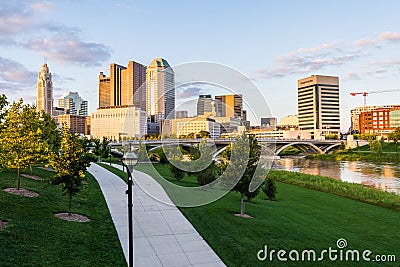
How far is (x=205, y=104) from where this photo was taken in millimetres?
14008

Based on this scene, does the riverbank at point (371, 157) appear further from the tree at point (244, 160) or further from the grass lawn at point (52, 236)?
the grass lawn at point (52, 236)

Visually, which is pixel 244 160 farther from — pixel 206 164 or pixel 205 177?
pixel 206 164

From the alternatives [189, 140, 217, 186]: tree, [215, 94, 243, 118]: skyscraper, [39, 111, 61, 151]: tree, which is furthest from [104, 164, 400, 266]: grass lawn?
[39, 111, 61, 151]: tree

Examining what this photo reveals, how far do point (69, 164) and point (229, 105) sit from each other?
631 cm

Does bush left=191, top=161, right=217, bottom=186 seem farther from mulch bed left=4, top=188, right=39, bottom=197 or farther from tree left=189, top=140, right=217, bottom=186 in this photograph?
mulch bed left=4, top=188, right=39, bottom=197

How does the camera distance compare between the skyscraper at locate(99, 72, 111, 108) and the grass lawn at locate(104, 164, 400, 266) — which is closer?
the grass lawn at locate(104, 164, 400, 266)

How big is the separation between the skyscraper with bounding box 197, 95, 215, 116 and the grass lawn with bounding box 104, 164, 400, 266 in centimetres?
432

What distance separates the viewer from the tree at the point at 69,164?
41.3ft

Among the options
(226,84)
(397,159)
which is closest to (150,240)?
(226,84)

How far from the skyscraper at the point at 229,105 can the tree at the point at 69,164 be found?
559 cm

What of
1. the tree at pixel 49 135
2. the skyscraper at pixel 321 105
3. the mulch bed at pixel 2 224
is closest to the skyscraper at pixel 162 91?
the mulch bed at pixel 2 224

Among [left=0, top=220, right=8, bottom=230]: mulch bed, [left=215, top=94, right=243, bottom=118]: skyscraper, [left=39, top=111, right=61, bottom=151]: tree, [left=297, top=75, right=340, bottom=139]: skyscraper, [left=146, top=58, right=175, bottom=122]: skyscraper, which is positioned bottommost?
[left=0, top=220, right=8, bottom=230]: mulch bed

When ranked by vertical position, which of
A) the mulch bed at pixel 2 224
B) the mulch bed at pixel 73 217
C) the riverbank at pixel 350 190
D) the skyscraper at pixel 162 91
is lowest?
the riverbank at pixel 350 190

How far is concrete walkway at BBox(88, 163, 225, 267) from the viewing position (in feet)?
31.3
